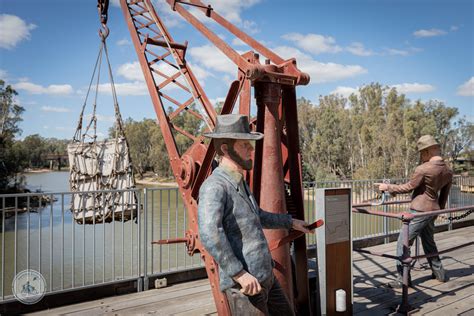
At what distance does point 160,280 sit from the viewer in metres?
4.86

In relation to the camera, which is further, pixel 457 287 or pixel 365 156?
pixel 365 156

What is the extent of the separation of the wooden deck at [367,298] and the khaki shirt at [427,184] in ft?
3.24

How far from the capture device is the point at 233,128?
7.06 feet

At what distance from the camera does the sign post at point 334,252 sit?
3301 mm

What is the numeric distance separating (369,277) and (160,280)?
105 inches

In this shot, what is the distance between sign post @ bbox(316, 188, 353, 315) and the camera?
3301mm

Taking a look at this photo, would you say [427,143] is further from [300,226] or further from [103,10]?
[103,10]

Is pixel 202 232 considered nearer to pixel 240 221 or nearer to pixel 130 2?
pixel 240 221

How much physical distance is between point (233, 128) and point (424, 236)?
11.6ft

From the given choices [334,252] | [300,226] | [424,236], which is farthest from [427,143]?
[300,226]

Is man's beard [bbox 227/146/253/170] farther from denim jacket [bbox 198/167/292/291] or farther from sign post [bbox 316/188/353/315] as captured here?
sign post [bbox 316/188/353/315]

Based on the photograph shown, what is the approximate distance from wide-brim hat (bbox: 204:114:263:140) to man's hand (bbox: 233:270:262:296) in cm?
69

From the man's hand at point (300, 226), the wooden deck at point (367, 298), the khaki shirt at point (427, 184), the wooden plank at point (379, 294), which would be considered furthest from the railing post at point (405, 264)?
the man's hand at point (300, 226)

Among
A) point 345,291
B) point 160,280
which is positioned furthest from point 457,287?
point 160,280
